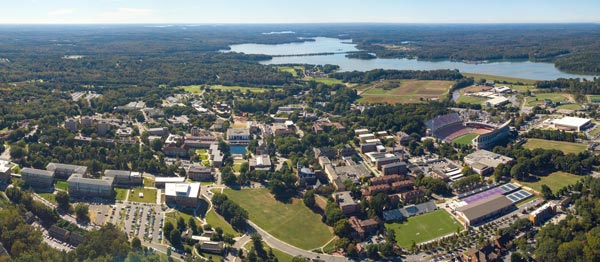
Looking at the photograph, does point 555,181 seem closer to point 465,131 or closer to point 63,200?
point 465,131

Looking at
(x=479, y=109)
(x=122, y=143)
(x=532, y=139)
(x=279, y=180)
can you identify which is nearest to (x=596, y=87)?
(x=479, y=109)

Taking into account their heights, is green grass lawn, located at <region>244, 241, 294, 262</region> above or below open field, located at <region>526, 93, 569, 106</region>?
below

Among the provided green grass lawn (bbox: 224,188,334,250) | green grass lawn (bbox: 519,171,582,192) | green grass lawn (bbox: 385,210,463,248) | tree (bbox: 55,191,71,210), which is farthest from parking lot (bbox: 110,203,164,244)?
green grass lawn (bbox: 519,171,582,192)

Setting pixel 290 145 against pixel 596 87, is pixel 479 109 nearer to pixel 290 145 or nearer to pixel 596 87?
pixel 596 87

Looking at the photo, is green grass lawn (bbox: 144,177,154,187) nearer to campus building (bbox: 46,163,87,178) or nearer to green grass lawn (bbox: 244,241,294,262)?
campus building (bbox: 46,163,87,178)

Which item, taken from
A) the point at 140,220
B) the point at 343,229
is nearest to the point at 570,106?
the point at 343,229

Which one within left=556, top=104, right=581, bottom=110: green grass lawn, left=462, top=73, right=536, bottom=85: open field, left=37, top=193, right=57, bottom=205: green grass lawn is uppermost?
left=462, top=73, right=536, bottom=85: open field

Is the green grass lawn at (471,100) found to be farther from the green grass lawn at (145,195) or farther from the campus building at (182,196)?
the green grass lawn at (145,195)
